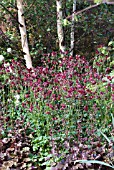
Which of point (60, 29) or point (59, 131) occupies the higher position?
point (60, 29)

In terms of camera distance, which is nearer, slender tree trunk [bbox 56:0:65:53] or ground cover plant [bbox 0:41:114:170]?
ground cover plant [bbox 0:41:114:170]

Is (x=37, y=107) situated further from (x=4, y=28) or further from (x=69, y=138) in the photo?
(x=4, y=28)

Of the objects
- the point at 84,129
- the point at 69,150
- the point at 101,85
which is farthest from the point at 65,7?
the point at 69,150

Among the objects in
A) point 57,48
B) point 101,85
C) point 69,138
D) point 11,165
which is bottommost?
point 11,165

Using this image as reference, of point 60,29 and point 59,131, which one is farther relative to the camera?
point 60,29

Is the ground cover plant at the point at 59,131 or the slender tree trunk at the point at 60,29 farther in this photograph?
the slender tree trunk at the point at 60,29

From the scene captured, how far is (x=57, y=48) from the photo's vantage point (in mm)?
5062

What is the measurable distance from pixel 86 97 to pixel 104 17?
3.52 meters

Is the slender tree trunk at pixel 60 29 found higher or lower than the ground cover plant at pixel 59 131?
higher

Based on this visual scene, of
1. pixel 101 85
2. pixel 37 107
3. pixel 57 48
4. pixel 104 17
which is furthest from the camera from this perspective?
pixel 104 17

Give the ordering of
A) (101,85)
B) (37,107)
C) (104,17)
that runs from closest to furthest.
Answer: (37,107)
(101,85)
(104,17)

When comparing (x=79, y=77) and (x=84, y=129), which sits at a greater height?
(x=79, y=77)

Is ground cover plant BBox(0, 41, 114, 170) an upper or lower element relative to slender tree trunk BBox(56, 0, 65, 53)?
lower

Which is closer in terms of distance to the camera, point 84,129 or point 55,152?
point 55,152
